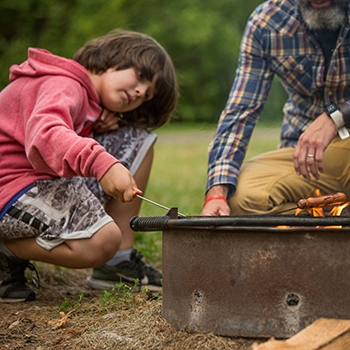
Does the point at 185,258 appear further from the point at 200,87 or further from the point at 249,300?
the point at 200,87

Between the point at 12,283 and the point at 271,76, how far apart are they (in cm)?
172

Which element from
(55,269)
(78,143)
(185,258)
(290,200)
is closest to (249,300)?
(185,258)

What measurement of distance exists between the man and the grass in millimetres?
398

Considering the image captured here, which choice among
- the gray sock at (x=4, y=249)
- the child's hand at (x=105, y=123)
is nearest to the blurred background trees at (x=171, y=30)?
the child's hand at (x=105, y=123)

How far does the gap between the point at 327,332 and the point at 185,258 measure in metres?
0.52

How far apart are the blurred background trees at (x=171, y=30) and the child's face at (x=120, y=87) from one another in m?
5.14

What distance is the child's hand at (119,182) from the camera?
2.43 m

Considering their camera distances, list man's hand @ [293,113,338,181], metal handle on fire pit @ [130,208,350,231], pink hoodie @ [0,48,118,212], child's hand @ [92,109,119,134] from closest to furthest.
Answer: metal handle on fire pit @ [130,208,350,231] < pink hoodie @ [0,48,118,212] < man's hand @ [293,113,338,181] < child's hand @ [92,109,119,134]

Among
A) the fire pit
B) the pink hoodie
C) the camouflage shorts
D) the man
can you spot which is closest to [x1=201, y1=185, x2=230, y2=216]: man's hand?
the man

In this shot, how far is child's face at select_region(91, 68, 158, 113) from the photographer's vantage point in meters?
3.33

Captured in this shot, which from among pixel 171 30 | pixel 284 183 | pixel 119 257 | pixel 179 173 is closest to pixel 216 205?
pixel 284 183

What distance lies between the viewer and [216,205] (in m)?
3.14

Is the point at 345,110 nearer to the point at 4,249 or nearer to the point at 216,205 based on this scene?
the point at 216,205

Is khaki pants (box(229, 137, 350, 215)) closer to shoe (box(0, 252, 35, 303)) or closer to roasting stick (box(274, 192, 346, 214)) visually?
roasting stick (box(274, 192, 346, 214))
